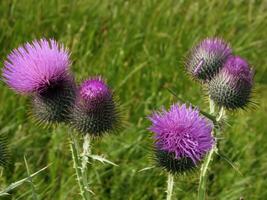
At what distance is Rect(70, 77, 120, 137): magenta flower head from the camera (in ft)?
8.95

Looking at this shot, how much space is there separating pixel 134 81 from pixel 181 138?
Answer: 2.10 m

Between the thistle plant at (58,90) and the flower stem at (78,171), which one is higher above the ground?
the thistle plant at (58,90)

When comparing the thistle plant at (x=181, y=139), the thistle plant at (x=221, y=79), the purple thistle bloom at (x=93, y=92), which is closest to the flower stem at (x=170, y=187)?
the thistle plant at (x=181, y=139)

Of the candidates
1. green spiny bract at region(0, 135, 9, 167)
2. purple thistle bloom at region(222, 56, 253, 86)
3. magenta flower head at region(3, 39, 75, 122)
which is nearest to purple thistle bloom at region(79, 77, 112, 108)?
magenta flower head at region(3, 39, 75, 122)

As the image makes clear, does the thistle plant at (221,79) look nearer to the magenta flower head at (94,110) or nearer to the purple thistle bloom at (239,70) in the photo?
the purple thistle bloom at (239,70)

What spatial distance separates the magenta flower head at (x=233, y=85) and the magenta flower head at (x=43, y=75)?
2.50ft

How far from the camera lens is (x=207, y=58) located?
321 centimetres

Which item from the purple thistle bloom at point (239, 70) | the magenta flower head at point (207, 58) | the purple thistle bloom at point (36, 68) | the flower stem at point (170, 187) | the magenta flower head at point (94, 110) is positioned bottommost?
the flower stem at point (170, 187)

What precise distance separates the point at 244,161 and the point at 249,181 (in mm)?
200

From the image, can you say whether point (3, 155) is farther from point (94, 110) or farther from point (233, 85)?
point (233, 85)

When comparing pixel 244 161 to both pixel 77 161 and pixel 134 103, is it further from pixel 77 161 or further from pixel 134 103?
pixel 77 161

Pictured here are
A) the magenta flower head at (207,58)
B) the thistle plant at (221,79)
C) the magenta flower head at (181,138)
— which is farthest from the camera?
the magenta flower head at (207,58)

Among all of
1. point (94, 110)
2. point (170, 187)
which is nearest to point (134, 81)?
point (94, 110)

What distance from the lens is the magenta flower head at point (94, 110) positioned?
2.73 metres
